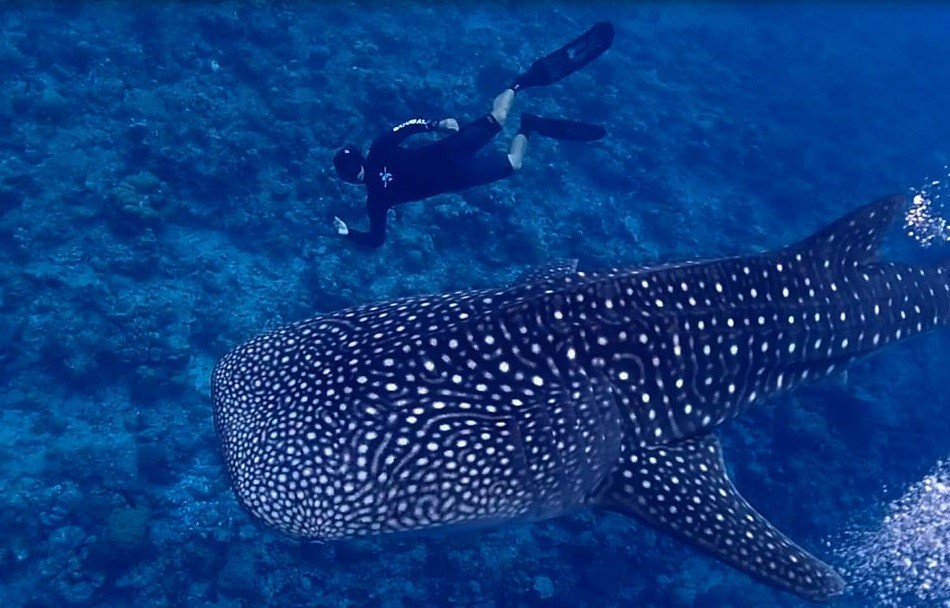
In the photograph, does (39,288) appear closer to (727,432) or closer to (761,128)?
(727,432)

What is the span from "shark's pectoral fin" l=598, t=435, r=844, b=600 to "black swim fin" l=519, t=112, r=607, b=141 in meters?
9.38

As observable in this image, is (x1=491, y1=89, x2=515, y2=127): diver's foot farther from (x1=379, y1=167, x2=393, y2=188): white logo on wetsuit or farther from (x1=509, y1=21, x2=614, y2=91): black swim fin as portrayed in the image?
(x1=379, y1=167, x2=393, y2=188): white logo on wetsuit

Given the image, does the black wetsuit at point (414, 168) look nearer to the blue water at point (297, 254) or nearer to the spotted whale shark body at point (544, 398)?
the blue water at point (297, 254)

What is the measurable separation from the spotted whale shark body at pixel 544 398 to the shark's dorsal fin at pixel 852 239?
1.1 inches

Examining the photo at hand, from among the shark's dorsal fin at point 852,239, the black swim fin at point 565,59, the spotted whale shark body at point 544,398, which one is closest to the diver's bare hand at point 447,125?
the black swim fin at point 565,59

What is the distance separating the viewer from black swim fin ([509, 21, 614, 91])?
49.5 ft

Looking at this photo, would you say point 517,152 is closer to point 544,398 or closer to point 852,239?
point 852,239

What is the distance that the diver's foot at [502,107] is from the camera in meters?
13.7

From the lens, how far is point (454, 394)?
19.9 ft

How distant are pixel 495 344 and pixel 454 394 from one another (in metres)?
0.68

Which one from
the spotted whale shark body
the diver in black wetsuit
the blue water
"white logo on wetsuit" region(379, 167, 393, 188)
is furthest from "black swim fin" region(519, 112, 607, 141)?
the spotted whale shark body

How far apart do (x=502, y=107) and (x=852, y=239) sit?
7791 millimetres

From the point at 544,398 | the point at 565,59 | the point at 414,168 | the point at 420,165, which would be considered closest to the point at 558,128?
the point at 565,59

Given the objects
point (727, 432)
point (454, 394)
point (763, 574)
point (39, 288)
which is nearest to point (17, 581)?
point (39, 288)
